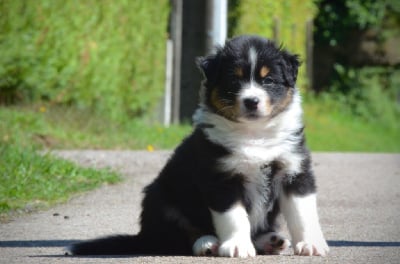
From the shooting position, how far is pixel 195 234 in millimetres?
5727

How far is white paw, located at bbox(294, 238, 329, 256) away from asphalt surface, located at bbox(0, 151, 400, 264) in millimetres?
78

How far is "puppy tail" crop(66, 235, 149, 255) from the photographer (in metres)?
5.95

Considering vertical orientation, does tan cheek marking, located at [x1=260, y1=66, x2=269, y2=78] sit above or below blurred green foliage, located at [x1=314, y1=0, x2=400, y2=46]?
below

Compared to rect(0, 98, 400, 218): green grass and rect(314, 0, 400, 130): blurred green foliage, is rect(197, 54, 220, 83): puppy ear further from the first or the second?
rect(314, 0, 400, 130): blurred green foliage

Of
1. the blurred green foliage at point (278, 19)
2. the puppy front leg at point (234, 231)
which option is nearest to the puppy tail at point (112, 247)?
the puppy front leg at point (234, 231)

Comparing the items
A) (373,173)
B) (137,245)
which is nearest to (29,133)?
(373,173)

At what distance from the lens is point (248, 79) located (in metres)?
5.73

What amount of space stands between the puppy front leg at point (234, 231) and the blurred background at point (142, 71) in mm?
2263

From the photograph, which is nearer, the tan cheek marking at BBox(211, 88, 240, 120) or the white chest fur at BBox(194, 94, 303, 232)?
the white chest fur at BBox(194, 94, 303, 232)

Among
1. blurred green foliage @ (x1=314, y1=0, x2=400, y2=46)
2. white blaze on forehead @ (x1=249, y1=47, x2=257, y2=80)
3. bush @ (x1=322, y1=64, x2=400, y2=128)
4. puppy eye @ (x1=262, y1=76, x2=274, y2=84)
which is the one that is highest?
blurred green foliage @ (x1=314, y1=0, x2=400, y2=46)

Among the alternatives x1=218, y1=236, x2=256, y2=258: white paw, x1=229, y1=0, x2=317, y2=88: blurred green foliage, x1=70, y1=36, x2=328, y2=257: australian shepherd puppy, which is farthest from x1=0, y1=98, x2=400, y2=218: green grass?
x1=218, y1=236, x2=256, y2=258: white paw

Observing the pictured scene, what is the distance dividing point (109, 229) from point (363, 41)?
19.1m

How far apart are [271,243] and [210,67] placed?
1.20 metres

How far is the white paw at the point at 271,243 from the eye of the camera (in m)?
5.70
